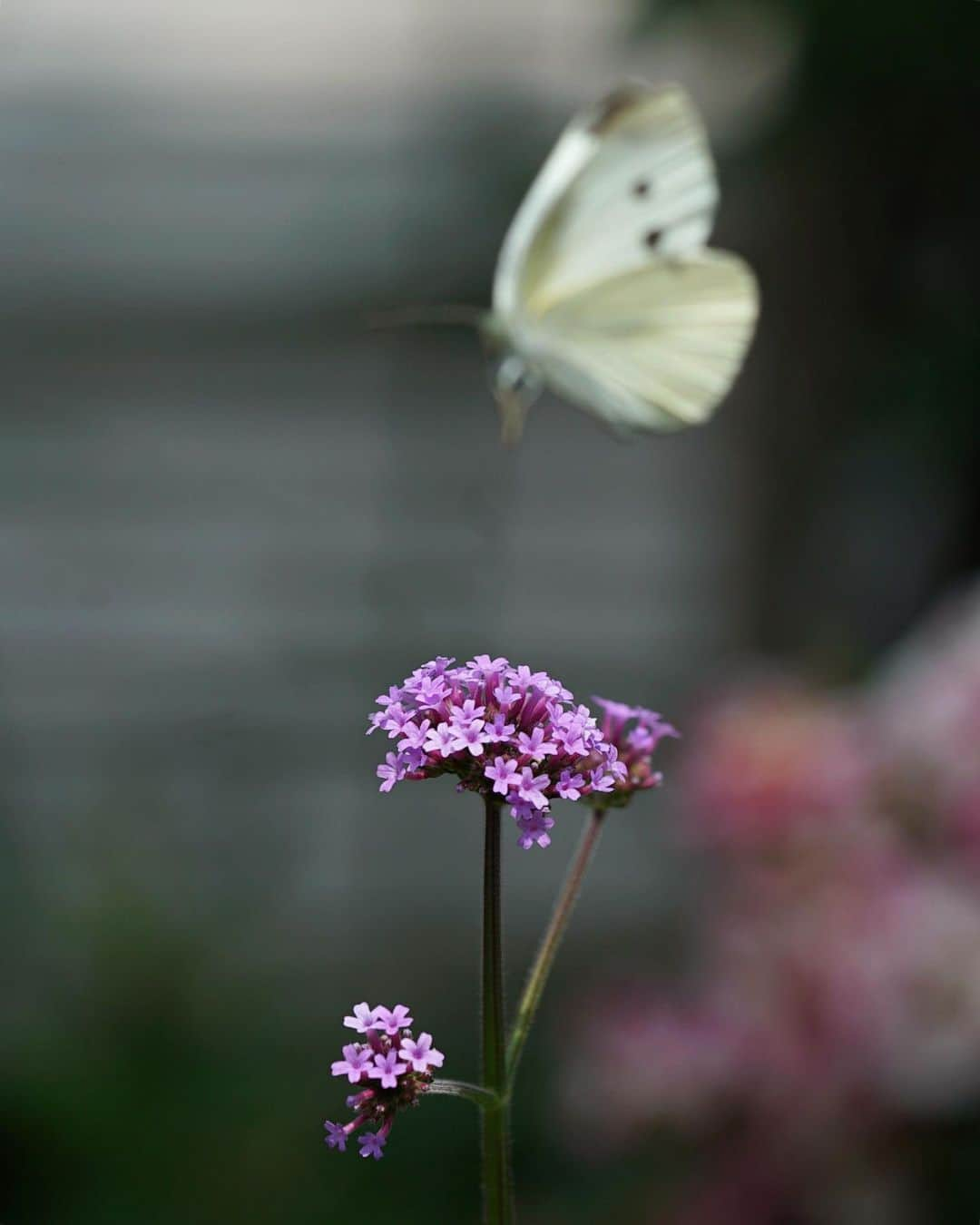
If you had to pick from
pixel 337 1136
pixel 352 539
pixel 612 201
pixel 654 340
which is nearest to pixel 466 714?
pixel 337 1136

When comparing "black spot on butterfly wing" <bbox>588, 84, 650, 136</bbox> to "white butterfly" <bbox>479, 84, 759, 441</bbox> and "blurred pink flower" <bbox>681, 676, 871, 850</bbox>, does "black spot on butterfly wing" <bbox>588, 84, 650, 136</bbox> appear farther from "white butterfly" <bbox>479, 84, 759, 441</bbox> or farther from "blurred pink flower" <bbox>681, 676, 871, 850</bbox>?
"blurred pink flower" <bbox>681, 676, 871, 850</bbox>

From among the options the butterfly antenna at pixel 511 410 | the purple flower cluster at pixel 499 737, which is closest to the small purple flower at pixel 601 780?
the purple flower cluster at pixel 499 737

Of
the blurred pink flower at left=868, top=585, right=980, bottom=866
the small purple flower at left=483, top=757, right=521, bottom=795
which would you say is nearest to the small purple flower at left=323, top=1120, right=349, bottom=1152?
the small purple flower at left=483, top=757, right=521, bottom=795

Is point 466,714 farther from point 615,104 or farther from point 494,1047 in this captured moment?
point 615,104

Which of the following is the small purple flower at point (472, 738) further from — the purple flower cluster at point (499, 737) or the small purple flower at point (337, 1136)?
the small purple flower at point (337, 1136)

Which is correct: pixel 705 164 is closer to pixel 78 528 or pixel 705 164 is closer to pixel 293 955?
pixel 293 955
